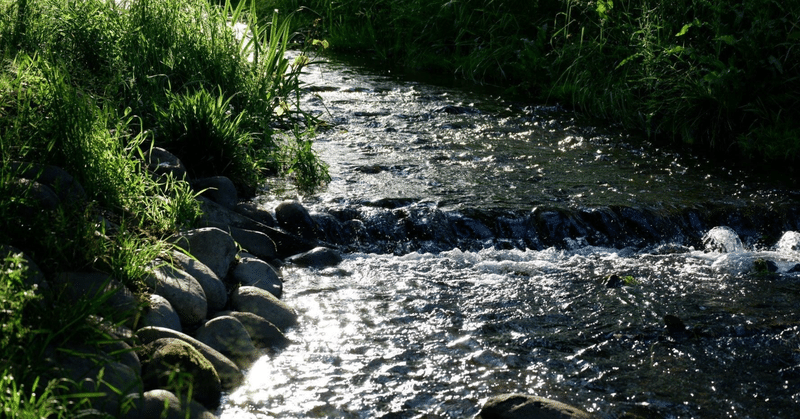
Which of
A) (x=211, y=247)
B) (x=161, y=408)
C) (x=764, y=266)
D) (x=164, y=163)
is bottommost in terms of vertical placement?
(x=764, y=266)

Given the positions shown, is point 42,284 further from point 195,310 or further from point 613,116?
point 613,116

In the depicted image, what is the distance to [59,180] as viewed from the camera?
4219 millimetres

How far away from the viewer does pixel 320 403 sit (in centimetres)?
367

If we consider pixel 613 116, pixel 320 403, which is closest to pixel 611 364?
pixel 320 403

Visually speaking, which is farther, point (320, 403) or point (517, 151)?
point (517, 151)

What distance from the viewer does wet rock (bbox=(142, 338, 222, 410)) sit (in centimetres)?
351

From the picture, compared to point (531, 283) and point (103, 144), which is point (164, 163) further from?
point (531, 283)

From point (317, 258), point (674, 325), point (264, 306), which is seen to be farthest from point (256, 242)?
point (674, 325)

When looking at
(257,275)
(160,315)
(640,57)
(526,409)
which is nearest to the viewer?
(526,409)

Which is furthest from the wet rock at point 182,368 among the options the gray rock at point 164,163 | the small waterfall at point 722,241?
the small waterfall at point 722,241

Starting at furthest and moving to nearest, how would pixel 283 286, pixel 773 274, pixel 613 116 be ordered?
pixel 613 116 < pixel 773 274 < pixel 283 286

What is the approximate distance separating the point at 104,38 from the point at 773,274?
5.58 m

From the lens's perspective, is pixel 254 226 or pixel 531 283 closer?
pixel 531 283

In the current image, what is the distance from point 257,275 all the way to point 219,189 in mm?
1267
